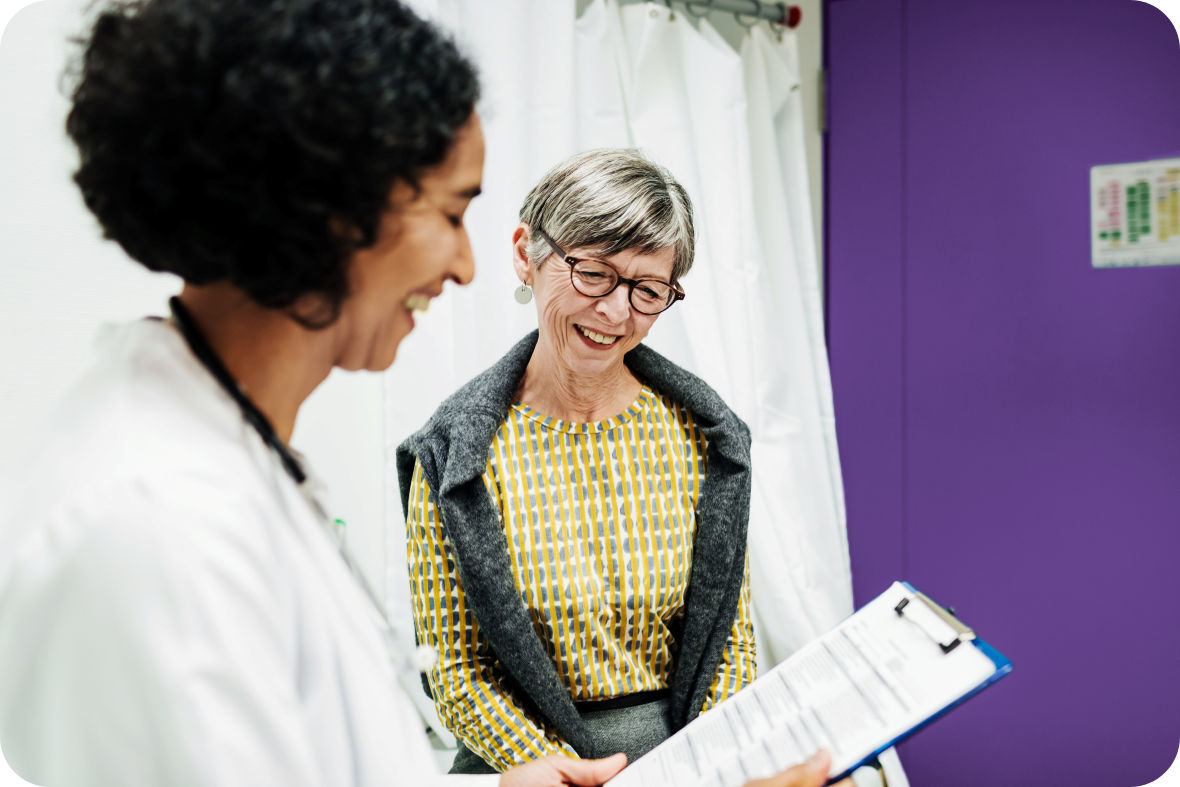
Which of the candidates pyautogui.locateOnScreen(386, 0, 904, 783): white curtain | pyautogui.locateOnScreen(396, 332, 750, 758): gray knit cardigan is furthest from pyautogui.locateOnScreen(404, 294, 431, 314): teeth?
pyautogui.locateOnScreen(386, 0, 904, 783): white curtain

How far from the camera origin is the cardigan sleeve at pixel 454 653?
109 centimetres

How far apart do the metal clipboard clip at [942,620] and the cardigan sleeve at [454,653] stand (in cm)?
48

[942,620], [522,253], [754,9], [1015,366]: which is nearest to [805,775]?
[942,620]

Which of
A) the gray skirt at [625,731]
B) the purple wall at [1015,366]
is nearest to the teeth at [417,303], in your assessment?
the gray skirt at [625,731]

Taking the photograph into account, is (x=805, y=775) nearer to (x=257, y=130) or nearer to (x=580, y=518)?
(x=580, y=518)

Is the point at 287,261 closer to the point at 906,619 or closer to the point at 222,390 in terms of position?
the point at 222,390

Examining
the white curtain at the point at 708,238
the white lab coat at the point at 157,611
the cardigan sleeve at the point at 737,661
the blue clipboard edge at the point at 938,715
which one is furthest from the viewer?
the white curtain at the point at 708,238

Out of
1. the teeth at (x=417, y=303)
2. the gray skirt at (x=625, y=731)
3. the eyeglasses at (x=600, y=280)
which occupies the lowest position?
the gray skirt at (x=625, y=731)

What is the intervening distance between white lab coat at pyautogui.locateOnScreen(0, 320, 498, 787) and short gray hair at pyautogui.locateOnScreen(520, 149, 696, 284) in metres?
0.64

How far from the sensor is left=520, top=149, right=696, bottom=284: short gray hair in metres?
1.07

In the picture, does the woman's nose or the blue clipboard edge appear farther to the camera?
the woman's nose

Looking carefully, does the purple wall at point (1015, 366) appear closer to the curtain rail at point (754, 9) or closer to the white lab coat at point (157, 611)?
the curtain rail at point (754, 9)

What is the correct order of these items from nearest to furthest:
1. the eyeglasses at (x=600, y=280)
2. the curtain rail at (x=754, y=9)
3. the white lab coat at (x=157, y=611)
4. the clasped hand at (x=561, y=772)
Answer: the white lab coat at (x=157, y=611) → the clasped hand at (x=561, y=772) → the eyeglasses at (x=600, y=280) → the curtain rail at (x=754, y=9)

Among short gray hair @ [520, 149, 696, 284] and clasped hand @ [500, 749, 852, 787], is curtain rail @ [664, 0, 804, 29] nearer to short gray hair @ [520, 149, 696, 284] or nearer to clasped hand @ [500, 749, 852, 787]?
short gray hair @ [520, 149, 696, 284]
